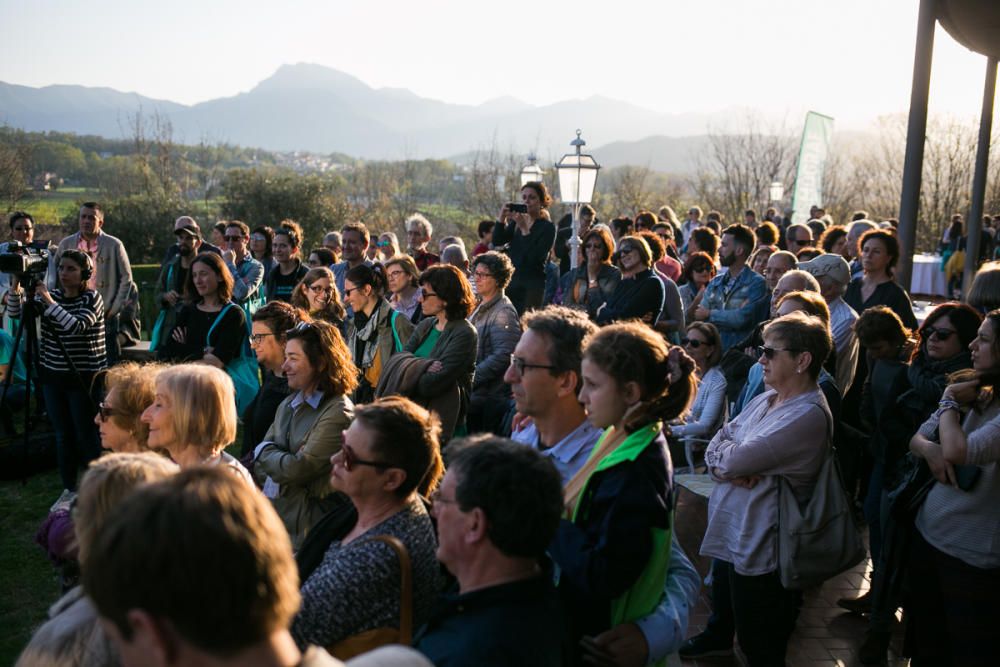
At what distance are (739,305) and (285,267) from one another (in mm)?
4689

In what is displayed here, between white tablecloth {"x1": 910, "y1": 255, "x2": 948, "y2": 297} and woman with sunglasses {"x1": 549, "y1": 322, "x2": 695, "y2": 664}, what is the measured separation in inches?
767

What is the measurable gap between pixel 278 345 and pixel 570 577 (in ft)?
10.7

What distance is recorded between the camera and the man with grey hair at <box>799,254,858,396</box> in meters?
5.30

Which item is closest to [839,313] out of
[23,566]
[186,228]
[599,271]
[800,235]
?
[599,271]

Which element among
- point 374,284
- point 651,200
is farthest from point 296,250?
point 651,200

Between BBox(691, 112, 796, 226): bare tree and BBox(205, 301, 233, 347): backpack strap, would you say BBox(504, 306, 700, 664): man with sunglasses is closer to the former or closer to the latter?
BBox(205, 301, 233, 347): backpack strap

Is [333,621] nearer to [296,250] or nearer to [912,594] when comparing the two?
[912,594]

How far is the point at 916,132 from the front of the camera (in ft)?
21.7

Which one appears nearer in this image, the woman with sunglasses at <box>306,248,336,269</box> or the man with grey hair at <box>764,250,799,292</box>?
the man with grey hair at <box>764,250,799,292</box>

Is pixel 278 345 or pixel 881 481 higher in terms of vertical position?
pixel 278 345

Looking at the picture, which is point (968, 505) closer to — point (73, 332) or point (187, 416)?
point (187, 416)

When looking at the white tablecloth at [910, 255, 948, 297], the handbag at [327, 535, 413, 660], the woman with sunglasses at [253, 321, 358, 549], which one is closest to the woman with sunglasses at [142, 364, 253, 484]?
the woman with sunglasses at [253, 321, 358, 549]

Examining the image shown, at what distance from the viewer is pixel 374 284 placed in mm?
6105

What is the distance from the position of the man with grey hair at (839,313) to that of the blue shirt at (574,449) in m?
3.02
